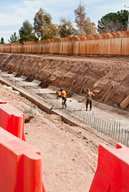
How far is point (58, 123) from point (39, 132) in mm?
3110

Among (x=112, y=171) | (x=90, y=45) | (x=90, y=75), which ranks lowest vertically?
(x=112, y=171)

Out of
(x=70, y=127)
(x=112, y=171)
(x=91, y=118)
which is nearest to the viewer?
(x=112, y=171)

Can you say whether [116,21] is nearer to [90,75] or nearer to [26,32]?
[26,32]

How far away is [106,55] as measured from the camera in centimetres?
2561

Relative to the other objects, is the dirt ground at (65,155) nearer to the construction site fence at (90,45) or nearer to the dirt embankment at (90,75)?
the dirt embankment at (90,75)

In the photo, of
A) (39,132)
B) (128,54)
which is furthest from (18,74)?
(39,132)

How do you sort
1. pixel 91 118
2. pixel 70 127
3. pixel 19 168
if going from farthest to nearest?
pixel 91 118 → pixel 70 127 → pixel 19 168

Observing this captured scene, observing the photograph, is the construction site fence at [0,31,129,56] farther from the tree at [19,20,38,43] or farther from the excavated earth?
the tree at [19,20,38,43]

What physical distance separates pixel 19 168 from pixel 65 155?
4074mm

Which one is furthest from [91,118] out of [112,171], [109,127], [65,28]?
[65,28]

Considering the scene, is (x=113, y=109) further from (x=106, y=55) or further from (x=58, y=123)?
(x=106, y=55)

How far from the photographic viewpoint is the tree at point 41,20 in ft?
165

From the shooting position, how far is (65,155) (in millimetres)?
8242

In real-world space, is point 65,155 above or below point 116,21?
below
